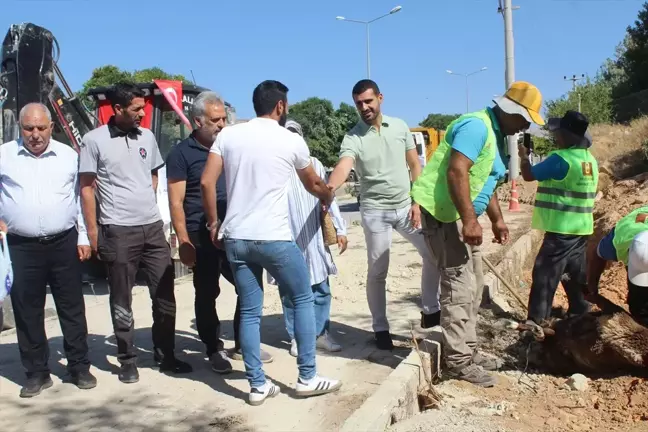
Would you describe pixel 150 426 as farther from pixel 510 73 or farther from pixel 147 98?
pixel 510 73

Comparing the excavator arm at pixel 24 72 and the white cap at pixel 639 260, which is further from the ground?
the excavator arm at pixel 24 72

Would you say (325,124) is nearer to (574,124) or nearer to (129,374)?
(574,124)

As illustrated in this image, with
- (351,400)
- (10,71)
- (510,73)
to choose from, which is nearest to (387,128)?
(351,400)

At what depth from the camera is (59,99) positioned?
7359 mm

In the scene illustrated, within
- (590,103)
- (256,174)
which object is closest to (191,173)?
(256,174)

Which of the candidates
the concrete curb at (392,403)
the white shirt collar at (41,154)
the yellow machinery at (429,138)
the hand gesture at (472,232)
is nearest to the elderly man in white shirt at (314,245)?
the concrete curb at (392,403)

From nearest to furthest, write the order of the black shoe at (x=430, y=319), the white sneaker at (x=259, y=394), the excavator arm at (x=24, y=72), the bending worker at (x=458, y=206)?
the white sneaker at (x=259, y=394)
the bending worker at (x=458, y=206)
the black shoe at (x=430, y=319)
the excavator arm at (x=24, y=72)

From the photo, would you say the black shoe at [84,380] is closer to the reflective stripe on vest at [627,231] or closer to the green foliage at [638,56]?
the reflective stripe on vest at [627,231]

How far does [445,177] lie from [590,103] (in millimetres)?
34660

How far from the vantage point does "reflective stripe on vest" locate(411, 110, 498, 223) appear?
12.5 ft

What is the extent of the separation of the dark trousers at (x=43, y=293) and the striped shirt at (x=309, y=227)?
1.40m

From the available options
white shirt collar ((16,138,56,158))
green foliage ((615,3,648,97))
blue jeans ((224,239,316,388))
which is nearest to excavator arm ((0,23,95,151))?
white shirt collar ((16,138,56,158))

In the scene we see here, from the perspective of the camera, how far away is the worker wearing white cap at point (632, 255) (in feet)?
11.4

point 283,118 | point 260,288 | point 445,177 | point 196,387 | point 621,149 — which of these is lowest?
point 196,387
